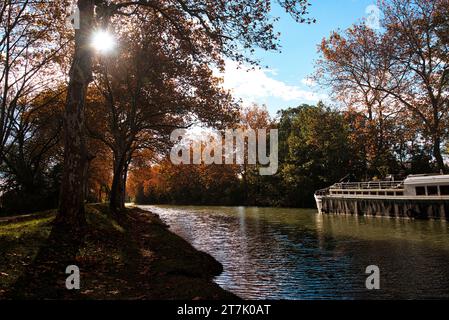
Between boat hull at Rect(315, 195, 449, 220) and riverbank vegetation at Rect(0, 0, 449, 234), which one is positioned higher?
riverbank vegetation at Rect(0, 0, 449, 234)

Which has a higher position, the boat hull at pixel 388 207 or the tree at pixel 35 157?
the tree at pixel 35 157

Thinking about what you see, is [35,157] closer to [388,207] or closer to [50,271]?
[50,271]

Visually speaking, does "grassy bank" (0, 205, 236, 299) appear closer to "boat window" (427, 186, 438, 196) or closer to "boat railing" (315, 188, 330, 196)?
"boat window" (427, 186, 438, 196)

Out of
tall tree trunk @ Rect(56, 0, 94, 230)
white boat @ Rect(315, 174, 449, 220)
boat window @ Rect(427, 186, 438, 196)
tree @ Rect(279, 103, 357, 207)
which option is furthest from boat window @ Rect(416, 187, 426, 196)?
tall tree trunk @ Rect(56, 0, 94, 230)

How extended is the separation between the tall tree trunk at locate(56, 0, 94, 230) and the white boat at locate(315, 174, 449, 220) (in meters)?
33.7

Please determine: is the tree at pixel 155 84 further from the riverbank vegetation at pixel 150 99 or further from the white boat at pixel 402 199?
the white boat at pixel 402 199

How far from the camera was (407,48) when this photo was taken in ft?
138

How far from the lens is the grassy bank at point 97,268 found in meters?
8.87

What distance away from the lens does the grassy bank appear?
8867 mm

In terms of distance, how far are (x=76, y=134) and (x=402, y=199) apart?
36062 millimetres

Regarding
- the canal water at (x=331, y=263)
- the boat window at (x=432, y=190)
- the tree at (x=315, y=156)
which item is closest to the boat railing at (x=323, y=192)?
the tree at (x=315, y=156)

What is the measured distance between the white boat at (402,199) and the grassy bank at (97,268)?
2941 centimetres

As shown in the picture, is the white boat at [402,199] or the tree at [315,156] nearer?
the white boat at [402,199]
